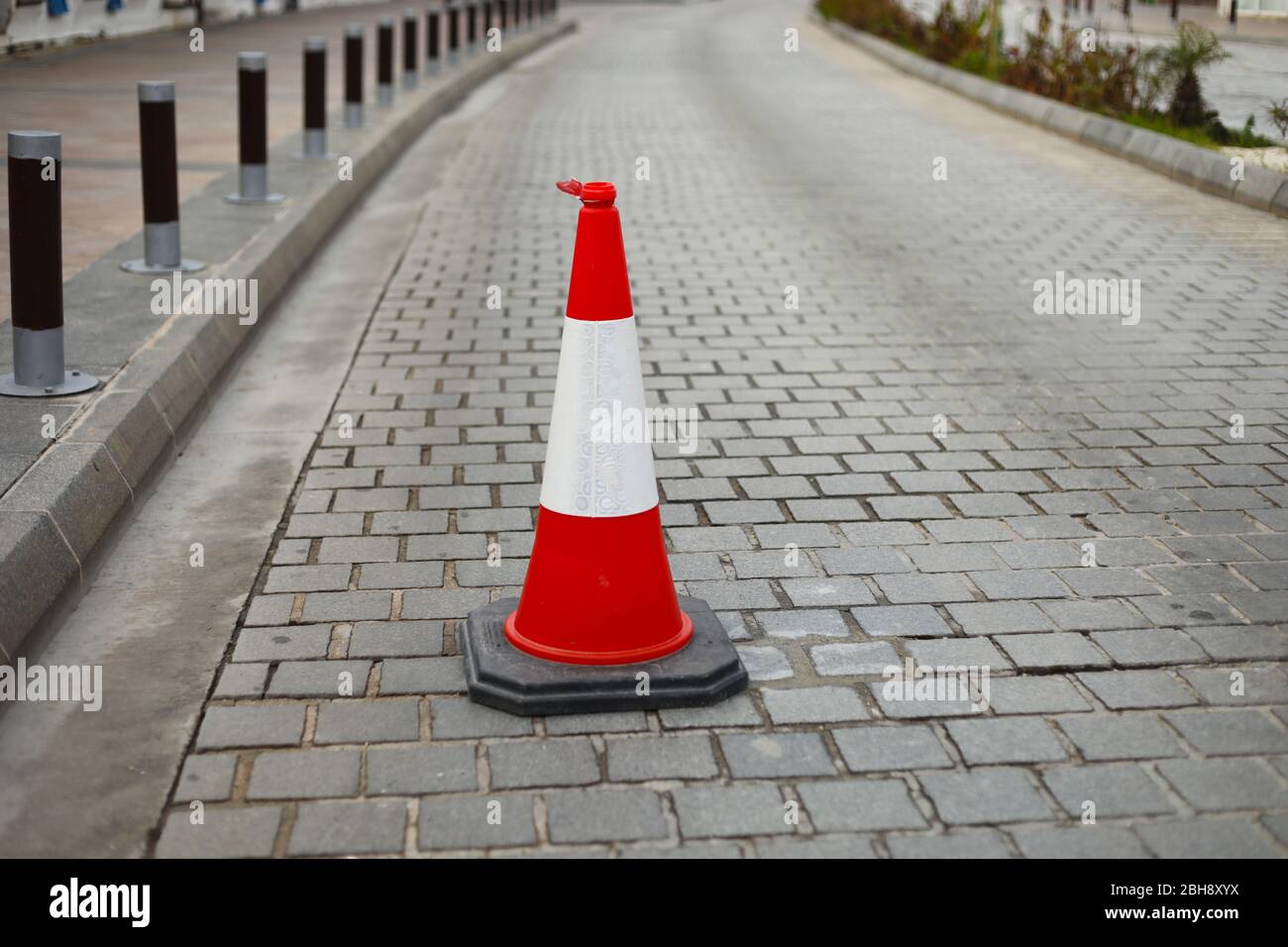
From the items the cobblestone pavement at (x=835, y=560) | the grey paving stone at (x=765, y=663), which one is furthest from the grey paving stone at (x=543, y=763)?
the grey paving stone at (x=765, y=663)

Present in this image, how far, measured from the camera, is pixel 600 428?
141 inches

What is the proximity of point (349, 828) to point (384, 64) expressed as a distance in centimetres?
1372

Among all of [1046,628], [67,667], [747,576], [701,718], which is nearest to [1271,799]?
[1046,628]

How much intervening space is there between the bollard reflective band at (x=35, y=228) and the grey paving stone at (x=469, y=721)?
2.25 m

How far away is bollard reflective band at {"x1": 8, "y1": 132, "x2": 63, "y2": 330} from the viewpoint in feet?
15.3

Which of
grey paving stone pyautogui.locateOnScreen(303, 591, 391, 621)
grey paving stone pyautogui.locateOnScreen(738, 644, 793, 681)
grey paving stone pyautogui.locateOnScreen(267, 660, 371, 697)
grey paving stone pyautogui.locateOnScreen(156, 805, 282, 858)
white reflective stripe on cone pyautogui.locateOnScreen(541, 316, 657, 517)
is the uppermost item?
white reflective stripe on cone pyautogui.locateOnScreen(541, 316, 657, 517)

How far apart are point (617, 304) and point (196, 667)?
1.33m

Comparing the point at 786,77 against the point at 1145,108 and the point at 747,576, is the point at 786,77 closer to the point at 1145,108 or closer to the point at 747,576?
the point at 1145,108

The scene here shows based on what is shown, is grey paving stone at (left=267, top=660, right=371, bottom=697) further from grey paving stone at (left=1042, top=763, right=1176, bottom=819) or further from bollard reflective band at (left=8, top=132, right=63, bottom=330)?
bollard reflective band at (left=8, top=132, right=63, bottom=330)

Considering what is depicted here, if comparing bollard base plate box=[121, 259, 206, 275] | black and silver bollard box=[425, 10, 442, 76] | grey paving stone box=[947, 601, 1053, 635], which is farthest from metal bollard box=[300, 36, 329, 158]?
black and silver bollard box=[425, 10, 442, 76]

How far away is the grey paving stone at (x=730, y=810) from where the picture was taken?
9.66 ft

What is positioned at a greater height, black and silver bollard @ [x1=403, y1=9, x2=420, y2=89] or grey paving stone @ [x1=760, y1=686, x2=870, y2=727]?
black and silver bollard @ [x1=403, y1=9, x2=420, y2=89]

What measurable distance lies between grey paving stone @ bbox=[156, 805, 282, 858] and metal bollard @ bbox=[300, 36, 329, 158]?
8412 millimetres

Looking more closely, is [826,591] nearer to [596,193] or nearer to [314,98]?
[596,193]
